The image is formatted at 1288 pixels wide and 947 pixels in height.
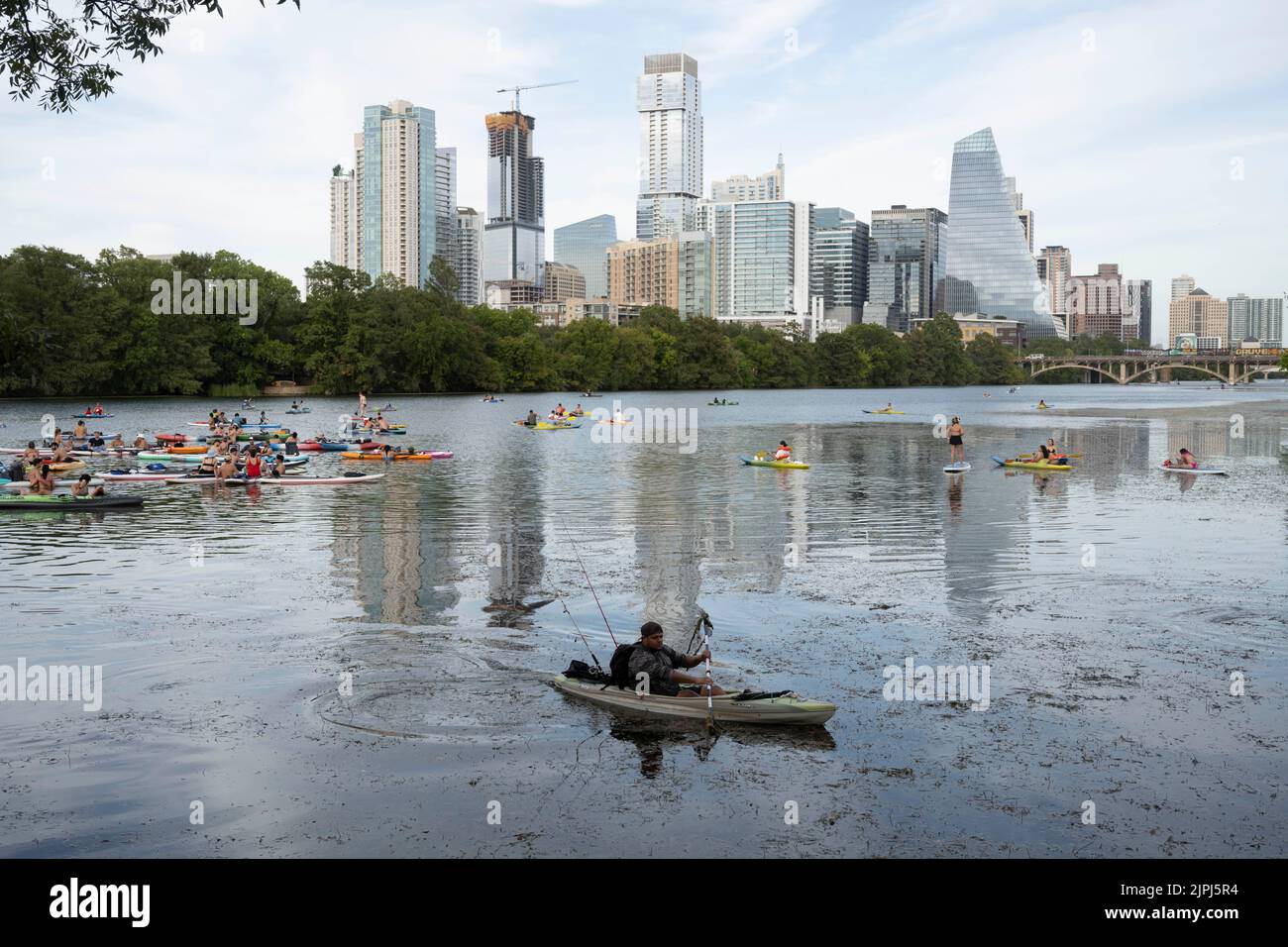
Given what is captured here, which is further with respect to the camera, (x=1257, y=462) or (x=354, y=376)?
(x=354, y=376)

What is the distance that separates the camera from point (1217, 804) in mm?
11273

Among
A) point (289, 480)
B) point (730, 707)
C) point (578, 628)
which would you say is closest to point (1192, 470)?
point (289, 480)

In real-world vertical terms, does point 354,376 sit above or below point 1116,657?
above

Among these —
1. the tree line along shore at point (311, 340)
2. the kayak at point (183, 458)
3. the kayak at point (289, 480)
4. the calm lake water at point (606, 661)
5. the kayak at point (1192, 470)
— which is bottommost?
the calm lake water at point (606, 661)

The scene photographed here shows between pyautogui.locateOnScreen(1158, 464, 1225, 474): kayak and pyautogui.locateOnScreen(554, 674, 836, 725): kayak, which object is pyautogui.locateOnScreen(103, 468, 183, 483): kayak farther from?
pyautogui.locateOnScreen(1158, 464, 1225, 474): kayak

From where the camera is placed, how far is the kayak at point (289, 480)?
4075 centimetres

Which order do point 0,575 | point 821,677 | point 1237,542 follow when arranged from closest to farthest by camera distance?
point 821,677, point 0,575, point 1237,542

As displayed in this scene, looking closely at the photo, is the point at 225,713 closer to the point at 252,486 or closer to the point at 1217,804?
the point at 1217,804

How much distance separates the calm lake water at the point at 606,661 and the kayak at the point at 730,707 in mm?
218

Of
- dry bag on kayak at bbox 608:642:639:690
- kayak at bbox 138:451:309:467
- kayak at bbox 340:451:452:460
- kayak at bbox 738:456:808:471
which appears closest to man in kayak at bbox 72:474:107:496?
kayak at bbox 138:451:309:467

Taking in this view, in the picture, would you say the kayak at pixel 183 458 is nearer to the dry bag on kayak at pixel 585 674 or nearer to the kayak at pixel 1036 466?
the kayak at pixel 1036 466

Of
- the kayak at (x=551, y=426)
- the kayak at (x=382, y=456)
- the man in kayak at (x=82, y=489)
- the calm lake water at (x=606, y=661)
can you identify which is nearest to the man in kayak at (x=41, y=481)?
the man in kayak at (x=82, y=489)
